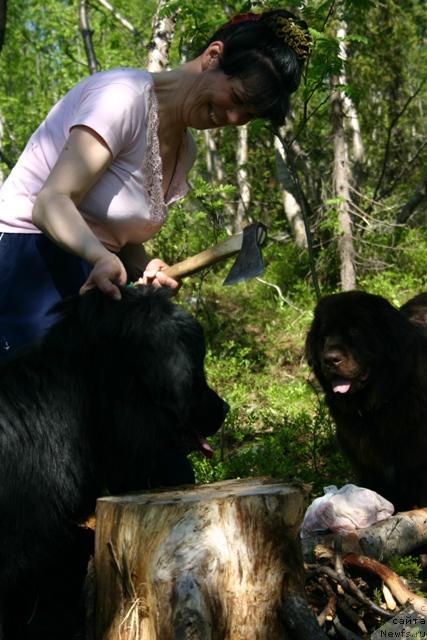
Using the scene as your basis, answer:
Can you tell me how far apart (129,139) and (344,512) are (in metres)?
2.04

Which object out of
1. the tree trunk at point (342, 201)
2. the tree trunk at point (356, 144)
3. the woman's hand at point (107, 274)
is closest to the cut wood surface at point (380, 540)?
the woman's hand at point (107, 274)

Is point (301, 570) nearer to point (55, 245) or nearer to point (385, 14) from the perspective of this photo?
point (55, 245)

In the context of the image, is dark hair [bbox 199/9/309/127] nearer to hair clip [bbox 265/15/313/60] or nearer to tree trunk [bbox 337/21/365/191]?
hair clip [bbox 265/15/313/60]

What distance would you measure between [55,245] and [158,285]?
0.45 m

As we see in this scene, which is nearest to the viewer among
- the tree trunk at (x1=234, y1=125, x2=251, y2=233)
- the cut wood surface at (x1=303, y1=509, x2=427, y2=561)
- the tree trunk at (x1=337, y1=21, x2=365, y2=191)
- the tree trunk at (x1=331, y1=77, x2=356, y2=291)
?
the cut wood surface at (x1=303, y1=509, x2=427, y2=561)

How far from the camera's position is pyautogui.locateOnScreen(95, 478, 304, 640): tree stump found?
2.51 metres

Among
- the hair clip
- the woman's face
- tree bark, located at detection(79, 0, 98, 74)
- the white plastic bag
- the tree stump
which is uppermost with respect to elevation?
tree bark, located at detection(79, 0, 98, 74)

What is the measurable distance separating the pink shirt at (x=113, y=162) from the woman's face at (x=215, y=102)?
0.18 meters

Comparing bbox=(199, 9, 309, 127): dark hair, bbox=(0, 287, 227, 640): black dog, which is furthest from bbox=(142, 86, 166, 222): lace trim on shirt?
bbox=(0, 287, 227, 640): black dog

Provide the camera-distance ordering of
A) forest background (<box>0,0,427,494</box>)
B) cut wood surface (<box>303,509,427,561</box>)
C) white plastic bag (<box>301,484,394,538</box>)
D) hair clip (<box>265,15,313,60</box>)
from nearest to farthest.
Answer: hair clip (<box>265,15,313,60</box>) → cut wood surface (<box>303,509,427,561</box>) → white plastic bag (<box>301,484,394,538</box>) → forest background (<box>0,0,427,494</box>)

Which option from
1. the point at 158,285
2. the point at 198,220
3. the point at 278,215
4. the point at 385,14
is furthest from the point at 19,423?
the point at 278,215

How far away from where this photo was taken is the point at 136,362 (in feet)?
9.45

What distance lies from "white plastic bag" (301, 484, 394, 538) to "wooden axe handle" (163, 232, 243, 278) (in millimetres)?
1325

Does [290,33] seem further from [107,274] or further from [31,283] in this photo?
[31,283]
